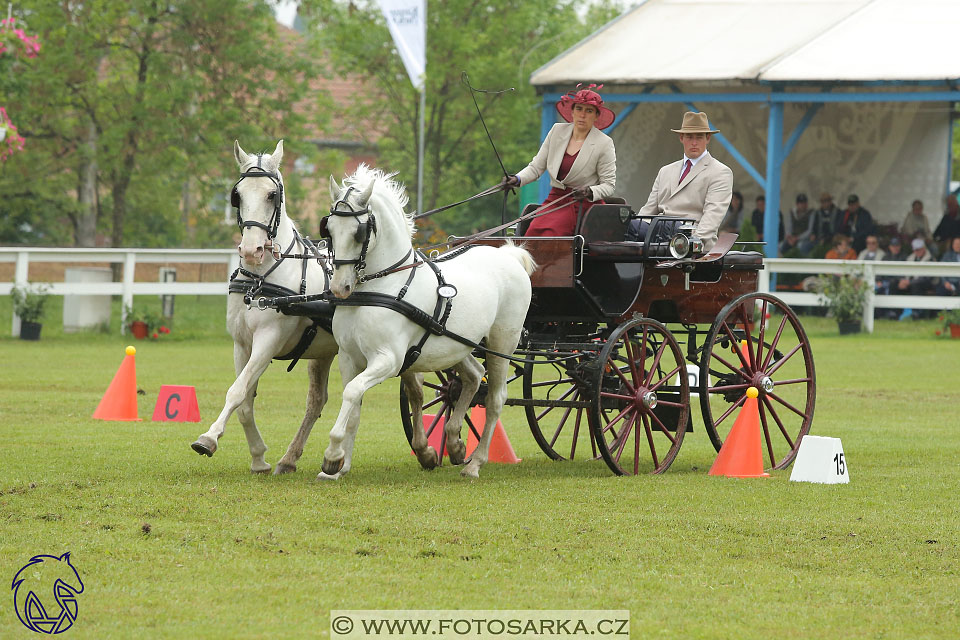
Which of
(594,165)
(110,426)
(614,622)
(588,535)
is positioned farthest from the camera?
(110,426)

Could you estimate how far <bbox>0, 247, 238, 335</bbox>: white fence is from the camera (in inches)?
776

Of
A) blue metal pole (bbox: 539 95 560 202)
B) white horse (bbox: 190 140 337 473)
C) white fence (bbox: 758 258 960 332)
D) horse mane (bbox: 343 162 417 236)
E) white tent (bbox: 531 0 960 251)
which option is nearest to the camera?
white horse (bbox: 190 140 337 473)

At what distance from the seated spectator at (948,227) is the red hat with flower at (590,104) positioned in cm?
1709

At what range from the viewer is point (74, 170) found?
93.8 feet

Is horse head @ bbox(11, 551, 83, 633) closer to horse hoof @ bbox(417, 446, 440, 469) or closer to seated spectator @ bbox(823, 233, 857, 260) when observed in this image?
horse hoof @ bbox(417, 446, 440, 469)

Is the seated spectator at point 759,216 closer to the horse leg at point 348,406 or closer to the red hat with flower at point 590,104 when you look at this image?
the red hat with flower at point 590,104

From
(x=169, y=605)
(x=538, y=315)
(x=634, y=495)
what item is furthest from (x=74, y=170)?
(x=169, y=605)

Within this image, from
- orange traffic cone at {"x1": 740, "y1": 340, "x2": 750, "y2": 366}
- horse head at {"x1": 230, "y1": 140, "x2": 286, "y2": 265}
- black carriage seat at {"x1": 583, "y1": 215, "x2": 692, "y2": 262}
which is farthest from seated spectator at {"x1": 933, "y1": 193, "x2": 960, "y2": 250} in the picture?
horse head at {"x1": 230, "y1": 140, "x2": 286, "y2": 265}

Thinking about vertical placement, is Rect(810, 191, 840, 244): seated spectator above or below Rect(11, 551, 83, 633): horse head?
above

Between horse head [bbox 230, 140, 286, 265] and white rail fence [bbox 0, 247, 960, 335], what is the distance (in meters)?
12.1

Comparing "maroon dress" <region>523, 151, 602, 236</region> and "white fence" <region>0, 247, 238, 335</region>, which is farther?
"white fence" <region>0, 247, 238, 335</region>

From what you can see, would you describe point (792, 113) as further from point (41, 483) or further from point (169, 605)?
point (169, 605)

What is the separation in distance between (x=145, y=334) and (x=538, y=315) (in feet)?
38.4

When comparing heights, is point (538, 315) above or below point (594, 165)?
below
